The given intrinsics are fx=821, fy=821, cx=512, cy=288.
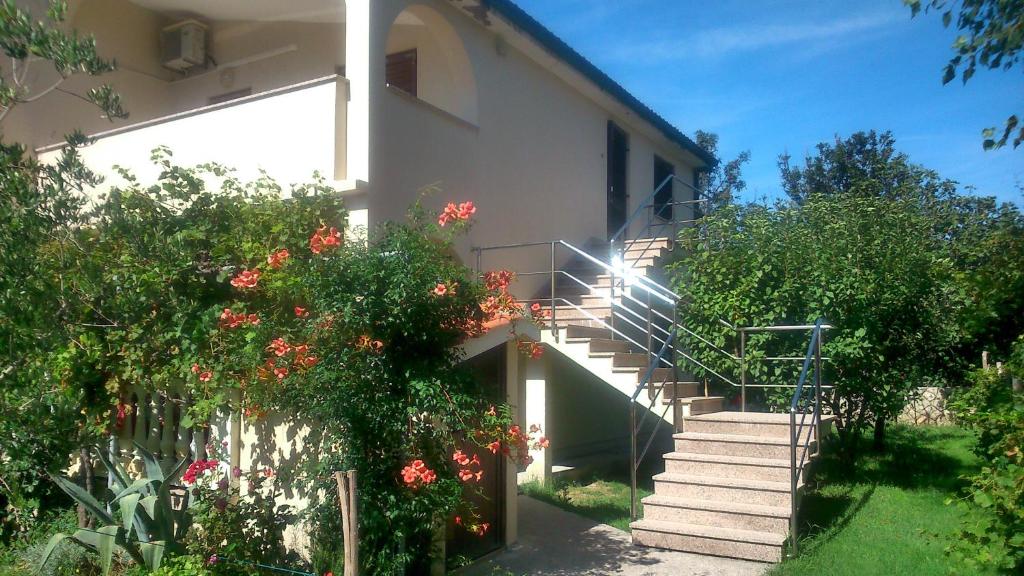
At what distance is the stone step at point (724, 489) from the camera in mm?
7223

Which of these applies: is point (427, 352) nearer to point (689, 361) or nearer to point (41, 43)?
point (41, 43)

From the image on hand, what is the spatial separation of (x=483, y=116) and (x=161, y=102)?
16.4 ft

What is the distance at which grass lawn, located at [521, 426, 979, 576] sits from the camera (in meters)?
6.55

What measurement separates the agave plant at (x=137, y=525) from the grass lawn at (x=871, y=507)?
4.22 m

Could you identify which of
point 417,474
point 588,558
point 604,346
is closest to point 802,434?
point 604,346

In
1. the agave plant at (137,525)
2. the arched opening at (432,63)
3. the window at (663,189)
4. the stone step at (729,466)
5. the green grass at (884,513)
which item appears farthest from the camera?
the window at (663,189)

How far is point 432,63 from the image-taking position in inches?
407

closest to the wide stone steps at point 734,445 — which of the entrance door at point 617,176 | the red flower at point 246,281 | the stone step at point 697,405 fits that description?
the stone step at point 697,405

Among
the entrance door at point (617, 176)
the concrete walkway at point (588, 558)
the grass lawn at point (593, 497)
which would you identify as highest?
the entrance door at point (617, 176)

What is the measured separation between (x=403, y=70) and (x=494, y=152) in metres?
1.68

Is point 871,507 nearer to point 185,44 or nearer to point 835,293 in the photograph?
point 835,293

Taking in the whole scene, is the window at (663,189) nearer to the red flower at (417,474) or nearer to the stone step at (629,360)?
the stone step at (629,360)

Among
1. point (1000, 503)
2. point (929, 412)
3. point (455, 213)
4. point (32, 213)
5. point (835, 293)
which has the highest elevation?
point (455, 213)

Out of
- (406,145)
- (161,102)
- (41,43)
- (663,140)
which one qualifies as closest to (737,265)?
(406,145)
